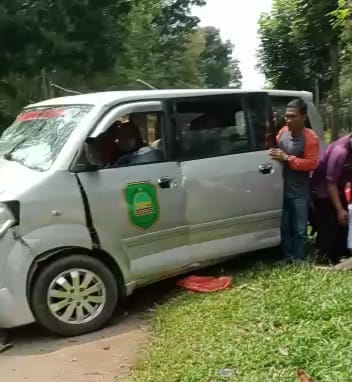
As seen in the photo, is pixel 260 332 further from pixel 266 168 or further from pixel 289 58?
pixel 289 58

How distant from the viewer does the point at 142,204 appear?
205 inches

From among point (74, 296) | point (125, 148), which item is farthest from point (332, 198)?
point (74, 296)

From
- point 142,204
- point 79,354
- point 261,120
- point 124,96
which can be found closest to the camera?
point 79,354

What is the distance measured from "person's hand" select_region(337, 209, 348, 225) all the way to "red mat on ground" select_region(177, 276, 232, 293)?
1148 millimetres

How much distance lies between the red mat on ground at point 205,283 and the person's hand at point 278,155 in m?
1.18

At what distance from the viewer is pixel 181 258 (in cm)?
550

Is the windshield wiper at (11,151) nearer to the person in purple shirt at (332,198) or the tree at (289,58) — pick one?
the person in purple shirt at (332,198)

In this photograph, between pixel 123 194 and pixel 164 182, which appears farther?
pixel 164 182

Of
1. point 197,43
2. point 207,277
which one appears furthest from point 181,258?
point 197,43

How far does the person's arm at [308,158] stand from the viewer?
5676mm

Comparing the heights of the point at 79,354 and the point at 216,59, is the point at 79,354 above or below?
below

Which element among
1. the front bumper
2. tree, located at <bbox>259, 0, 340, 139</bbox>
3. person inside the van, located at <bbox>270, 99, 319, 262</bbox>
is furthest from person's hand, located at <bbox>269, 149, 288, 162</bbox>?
tree, located at <bbox>259, 0, 340, 139</bbox>

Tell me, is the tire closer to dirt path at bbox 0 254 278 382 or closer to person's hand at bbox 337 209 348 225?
dirt path at bbox 0 254 278 382

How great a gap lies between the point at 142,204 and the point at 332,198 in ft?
5.88
